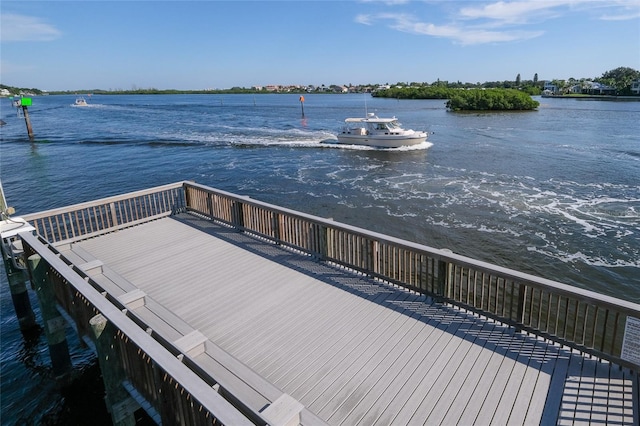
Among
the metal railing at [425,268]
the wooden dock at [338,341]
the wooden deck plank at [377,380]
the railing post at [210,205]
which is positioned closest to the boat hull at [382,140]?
the metal railing at [425,268]

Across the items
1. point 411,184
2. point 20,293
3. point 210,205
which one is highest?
point 210,205

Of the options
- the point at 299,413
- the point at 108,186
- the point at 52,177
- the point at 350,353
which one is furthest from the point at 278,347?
the point at 52,177

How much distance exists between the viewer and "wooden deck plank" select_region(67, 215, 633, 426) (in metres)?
3.74

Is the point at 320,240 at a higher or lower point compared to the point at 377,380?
higher

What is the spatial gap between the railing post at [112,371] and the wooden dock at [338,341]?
0.11 m

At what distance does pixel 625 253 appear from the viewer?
13.6 metres

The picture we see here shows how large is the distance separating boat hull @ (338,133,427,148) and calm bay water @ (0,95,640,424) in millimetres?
715

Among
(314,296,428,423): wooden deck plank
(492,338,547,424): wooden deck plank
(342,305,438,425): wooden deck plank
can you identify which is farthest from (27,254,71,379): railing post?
(492,338,547,424): wooden deck plank

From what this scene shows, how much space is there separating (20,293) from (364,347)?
7.93m

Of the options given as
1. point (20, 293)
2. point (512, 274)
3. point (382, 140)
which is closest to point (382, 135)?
point (382, 140)

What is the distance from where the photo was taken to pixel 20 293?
8398 mm

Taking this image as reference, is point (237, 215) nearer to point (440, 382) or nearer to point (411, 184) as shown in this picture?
point (440, 382)

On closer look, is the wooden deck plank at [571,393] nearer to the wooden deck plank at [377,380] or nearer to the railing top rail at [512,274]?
the railing top rail at [512,274]

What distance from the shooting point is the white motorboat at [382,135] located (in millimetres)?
35094
